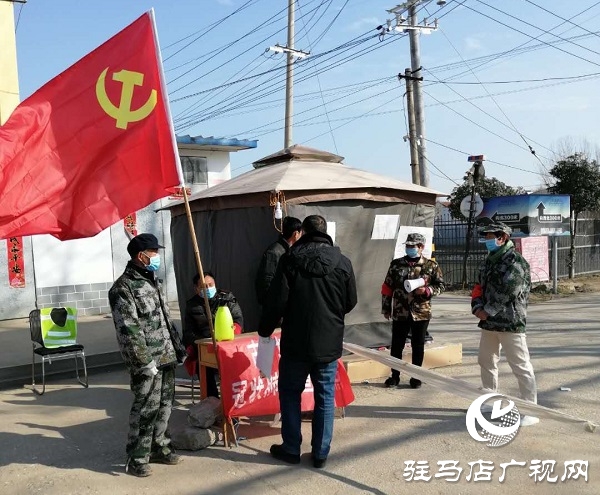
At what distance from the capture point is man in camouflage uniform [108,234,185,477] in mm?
4297

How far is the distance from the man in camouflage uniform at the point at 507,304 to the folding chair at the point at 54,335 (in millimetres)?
4653

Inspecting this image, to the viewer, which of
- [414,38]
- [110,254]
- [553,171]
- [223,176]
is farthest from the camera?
[553,171]

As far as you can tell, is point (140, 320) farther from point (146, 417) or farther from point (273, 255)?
point (273, 255)

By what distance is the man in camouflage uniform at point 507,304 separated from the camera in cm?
519

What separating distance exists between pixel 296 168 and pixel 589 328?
5.85m

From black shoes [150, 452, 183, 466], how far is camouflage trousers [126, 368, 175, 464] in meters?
0.03

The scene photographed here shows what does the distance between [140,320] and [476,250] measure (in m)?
14.7

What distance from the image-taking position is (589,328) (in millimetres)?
9914

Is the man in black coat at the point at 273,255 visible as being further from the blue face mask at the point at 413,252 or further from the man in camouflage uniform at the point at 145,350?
the blue face mask at the point at 413,252

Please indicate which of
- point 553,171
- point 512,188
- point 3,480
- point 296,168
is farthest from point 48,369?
point 512,188

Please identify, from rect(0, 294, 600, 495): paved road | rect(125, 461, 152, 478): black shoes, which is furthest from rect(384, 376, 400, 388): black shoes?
rect(125, 461, 152, 478): black shoes

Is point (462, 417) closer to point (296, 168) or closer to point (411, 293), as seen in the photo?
point (411, 293)

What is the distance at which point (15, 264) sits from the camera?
38.8 feet

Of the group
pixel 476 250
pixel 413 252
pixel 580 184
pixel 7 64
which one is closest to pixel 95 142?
pixel 413 252
